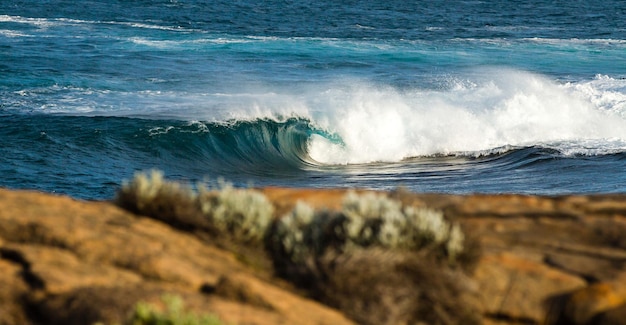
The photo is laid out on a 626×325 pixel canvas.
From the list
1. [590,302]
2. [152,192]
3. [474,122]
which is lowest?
[474,122]

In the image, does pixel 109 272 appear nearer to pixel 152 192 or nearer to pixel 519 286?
pixel 152 192

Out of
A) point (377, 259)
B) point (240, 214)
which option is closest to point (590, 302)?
point (377, 259)

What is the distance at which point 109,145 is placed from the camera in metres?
23.2

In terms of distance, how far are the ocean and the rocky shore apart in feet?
9.70

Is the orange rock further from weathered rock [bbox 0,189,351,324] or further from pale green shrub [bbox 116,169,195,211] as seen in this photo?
pale green shrub [bbox 116,169,195,211]

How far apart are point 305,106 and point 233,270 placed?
22689 millimetres

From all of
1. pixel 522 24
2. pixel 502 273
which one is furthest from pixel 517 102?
pixel 522 24

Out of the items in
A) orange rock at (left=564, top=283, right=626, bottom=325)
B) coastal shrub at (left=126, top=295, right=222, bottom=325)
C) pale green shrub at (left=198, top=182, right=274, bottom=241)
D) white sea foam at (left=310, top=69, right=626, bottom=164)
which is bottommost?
white sea foam at (left=310, top=69, right=626, bottom=164)

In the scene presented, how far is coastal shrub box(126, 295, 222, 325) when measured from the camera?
15.3 ft

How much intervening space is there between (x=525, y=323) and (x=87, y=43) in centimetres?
3748

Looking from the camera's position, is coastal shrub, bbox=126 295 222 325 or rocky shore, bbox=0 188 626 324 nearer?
coastal shrub, bbox=126 295 222 325

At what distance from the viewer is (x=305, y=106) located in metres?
28.5

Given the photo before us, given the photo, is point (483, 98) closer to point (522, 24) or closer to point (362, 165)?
point (362, 165)

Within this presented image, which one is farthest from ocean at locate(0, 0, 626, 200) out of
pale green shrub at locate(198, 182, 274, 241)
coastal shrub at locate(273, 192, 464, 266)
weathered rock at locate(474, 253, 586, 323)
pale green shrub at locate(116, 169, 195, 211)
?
weathered rock at locate(474, 253, 586, 323)
